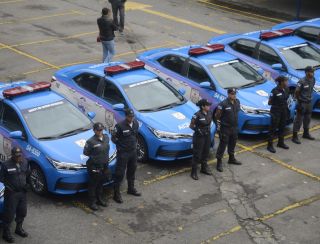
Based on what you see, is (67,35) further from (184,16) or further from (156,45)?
(184,16)

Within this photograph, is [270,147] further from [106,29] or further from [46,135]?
[106,29]

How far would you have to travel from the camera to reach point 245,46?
Result: 1608cm

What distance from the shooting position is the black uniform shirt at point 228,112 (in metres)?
11.7

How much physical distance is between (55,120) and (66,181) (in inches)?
57.0

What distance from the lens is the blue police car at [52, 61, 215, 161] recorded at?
1173cm

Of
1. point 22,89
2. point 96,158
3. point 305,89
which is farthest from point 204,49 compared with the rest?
point 96,158

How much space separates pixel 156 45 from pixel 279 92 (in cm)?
885

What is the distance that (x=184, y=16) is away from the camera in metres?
25.0

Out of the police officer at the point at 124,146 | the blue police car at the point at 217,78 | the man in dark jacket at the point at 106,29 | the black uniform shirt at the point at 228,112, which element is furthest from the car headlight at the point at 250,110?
the man in dark jacket at the point at 106,29

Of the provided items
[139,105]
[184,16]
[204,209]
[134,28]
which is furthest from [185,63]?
[184,16]

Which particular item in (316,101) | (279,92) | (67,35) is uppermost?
(279,92)

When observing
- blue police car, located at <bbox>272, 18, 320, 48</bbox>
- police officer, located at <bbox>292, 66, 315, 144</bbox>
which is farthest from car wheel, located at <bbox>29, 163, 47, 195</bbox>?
blue police car, located at <bbox>272, 18, 320, 48</bbox>

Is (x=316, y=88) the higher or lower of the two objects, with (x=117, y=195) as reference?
higher

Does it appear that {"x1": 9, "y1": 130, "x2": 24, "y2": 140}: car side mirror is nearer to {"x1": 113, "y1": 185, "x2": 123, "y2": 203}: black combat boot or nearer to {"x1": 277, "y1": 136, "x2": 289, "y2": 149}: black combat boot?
{"x1": 113, "y1": 185, "x2": 123, "y2": 203}: black combat boot
